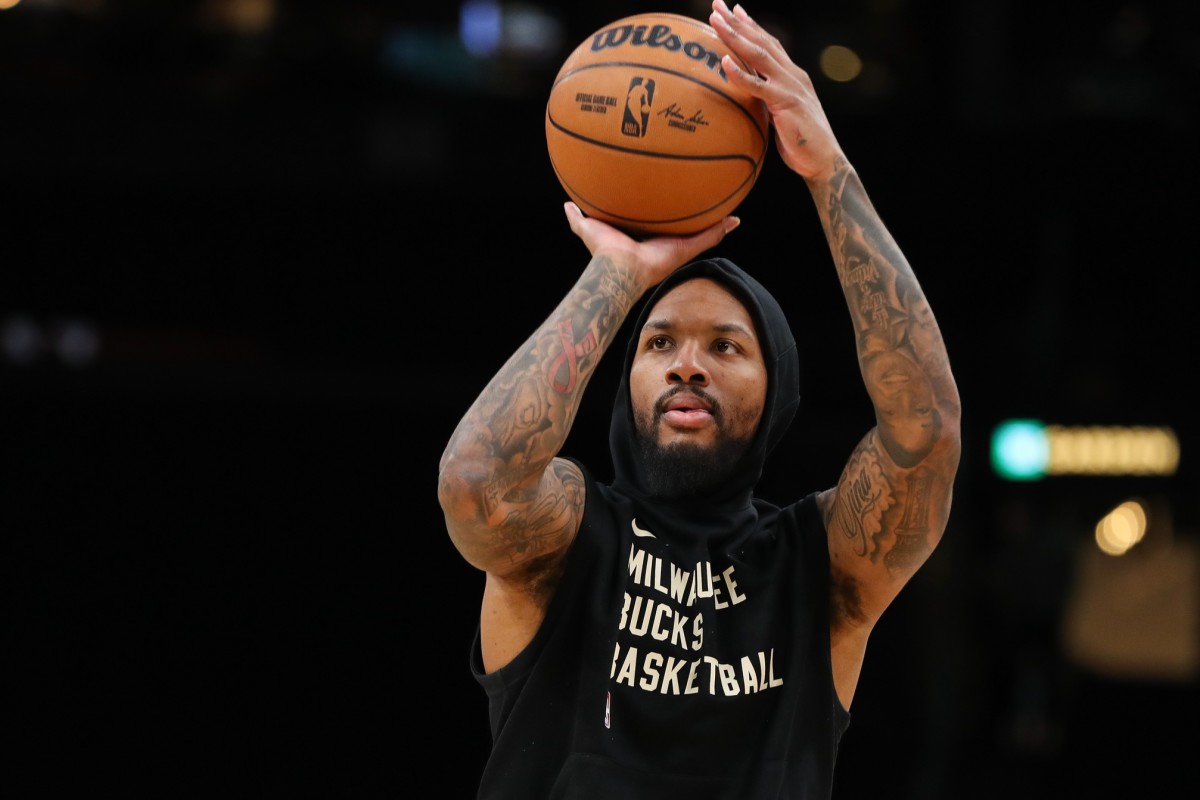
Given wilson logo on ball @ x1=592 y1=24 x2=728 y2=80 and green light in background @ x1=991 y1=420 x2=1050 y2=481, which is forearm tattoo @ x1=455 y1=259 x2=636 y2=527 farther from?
green light in background @ x1=991 y1=420 x2=1050 y2=481

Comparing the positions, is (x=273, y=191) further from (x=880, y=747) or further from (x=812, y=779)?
(x=812, y=779)

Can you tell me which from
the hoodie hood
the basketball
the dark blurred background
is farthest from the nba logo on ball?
the dark blurred background

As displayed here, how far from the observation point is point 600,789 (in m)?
2.74

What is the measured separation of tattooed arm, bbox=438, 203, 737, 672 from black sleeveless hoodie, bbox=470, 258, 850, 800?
6 centimetres

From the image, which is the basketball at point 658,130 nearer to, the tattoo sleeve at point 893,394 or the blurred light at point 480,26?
the tattoo sleeve at point 893,394

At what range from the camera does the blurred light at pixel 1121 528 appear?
1036 centimetres

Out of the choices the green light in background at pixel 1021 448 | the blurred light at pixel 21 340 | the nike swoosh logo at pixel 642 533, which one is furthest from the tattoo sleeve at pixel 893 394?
the blurred light at pixel 21 340

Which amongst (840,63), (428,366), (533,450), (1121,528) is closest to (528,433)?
(533,450)

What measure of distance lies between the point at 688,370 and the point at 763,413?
7.7 inches

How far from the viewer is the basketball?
291 centimetres

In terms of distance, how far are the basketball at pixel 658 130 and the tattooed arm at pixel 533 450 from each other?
0.07m

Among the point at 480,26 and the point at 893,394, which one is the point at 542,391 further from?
the point at 480,26

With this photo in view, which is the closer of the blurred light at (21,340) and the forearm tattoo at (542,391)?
the forearm tattoo at (542,391)

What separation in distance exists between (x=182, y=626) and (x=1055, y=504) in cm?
566
